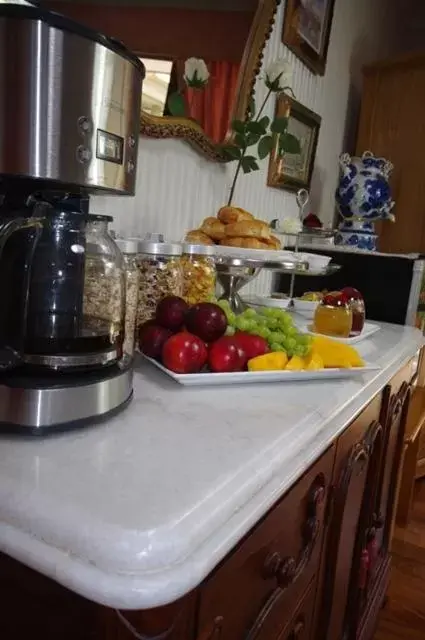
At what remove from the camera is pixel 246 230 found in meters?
1.29

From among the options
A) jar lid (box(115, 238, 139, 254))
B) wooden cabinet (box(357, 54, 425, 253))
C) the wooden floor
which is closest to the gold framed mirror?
jar lid (box(115, 238, 139, 254))

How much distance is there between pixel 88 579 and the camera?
16.4 inches

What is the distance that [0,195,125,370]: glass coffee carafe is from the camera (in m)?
0.58

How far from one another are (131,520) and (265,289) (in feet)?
5.48

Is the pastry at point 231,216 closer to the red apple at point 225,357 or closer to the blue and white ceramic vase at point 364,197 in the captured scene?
the red apple at point 225,357

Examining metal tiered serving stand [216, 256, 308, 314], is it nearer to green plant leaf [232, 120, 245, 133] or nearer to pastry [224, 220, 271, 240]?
pastry [224, 220, 271, 240]

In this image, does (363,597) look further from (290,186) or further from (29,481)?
(290,186)

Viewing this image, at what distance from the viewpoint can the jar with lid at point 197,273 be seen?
1.12 m

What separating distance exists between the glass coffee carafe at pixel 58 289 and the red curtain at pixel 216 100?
73cm

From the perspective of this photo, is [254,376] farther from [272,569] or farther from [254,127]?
[254,127]

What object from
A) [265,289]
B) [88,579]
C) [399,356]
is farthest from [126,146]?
[265,289]

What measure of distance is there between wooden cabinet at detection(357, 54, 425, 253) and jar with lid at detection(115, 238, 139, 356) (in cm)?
192

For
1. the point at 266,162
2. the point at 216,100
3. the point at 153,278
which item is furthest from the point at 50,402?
the point at 266,162

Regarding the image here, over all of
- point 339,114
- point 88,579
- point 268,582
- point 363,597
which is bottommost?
point 363,597
